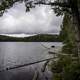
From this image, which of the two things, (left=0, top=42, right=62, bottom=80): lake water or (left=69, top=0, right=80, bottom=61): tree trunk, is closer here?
(left=69, top=0, right=80, bottom=61): tree trunk

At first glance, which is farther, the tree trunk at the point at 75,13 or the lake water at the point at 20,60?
the lake water at the point at 20,60

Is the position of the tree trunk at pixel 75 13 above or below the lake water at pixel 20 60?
above

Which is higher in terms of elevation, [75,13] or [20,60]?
[75,13]

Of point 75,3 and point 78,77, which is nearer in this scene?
point 78,77

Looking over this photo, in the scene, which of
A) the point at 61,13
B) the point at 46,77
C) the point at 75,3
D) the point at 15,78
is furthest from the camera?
the point at 15,78

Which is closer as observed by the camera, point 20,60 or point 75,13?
point 75,13

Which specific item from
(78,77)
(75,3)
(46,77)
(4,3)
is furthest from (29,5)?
(46,77)

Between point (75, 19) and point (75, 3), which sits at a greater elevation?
point (75, 3)

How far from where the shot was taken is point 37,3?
9891 mm

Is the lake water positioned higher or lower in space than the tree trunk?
lower

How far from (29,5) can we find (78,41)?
8.94ft

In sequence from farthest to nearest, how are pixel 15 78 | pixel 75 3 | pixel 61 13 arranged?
1. pixel 15 78
2. pixel 61 13
3. pixel 75 3

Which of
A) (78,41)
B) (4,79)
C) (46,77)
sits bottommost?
(4,79)

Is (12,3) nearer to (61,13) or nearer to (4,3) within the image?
(4,3)
